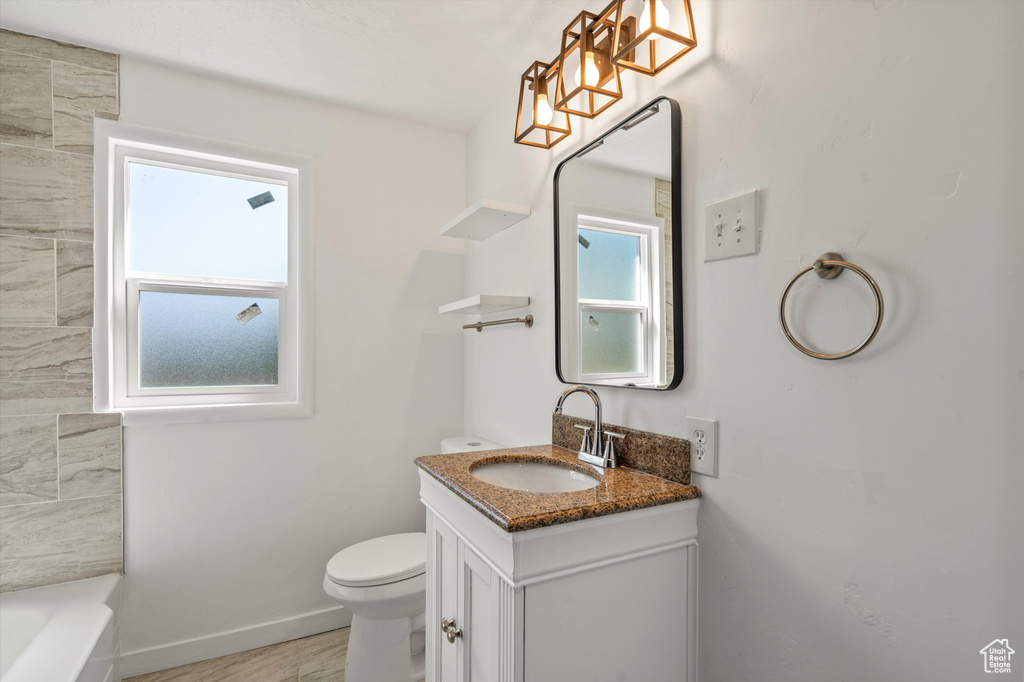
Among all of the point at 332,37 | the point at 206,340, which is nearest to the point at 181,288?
the point at 206,340

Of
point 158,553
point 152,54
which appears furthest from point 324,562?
point 152,54

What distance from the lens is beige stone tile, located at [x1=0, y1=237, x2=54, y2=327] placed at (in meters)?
1.71

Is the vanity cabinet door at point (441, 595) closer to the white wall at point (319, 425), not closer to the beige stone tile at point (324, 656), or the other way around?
the beige stone tile at point (324, 656)

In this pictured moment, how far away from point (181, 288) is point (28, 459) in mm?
789

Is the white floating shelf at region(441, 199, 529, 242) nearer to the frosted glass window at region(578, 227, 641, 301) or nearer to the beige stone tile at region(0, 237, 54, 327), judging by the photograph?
Result: the frosted glass window at region(578, 227, 641, 301)

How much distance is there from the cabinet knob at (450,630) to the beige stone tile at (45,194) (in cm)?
189

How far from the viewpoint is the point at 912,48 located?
0.79 metres

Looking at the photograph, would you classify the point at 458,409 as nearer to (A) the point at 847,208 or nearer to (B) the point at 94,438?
(B) the point at 94,438

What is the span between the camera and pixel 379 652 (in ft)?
5.62

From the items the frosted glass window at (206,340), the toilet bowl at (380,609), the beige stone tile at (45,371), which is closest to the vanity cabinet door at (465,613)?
the toilet bowl at (380,609)

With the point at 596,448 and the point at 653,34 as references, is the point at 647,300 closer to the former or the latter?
the point at 596,448

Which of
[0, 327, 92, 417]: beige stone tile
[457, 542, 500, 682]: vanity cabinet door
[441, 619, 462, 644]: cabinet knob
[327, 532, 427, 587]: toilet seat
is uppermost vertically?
[0, 327, 92, 417]: beige stone tile

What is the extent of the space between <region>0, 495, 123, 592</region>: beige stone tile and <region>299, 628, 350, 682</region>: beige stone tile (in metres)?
0.80

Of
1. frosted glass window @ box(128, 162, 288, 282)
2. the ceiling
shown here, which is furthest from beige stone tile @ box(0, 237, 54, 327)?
the ceiling
